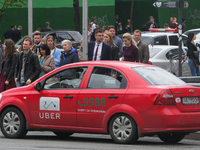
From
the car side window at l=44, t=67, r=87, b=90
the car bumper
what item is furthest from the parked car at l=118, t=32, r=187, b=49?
the car bumper

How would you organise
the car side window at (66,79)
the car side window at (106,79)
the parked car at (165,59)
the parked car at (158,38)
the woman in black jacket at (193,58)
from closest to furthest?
the car side window at (106,79), the car side window at (66,79), the woman in black jacket at (193,58), the parked car at (165,59), the parked car at (158,38)

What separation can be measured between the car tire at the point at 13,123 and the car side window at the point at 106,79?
1528mm

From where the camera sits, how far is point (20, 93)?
32.2 ft

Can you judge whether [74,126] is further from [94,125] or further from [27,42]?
[27,42]

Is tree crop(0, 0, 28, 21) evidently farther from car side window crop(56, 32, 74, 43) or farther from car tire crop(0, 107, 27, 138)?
car tire crop(0, 107, 27, 138)

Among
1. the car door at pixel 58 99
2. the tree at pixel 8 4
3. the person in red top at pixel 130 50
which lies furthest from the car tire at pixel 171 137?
the tree at pixel 8 4

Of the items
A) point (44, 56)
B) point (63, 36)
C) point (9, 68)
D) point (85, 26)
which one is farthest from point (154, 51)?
point (9, 68)

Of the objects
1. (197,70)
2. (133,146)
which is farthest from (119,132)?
(197,70)

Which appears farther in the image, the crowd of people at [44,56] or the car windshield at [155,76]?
the crowd of people at [44,56]

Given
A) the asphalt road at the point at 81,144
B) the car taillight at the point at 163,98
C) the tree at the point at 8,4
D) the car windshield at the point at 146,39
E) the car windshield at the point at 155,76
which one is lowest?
the asphalt road at the point at 81,144

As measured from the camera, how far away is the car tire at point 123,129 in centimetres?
852

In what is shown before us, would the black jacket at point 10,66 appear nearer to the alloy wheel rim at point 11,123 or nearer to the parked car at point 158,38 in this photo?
the alloy wheel rim at point 11,123

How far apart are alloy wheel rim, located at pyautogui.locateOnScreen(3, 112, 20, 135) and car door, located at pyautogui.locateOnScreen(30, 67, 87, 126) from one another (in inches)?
13.5

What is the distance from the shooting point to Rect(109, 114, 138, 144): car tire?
27.9 feet
